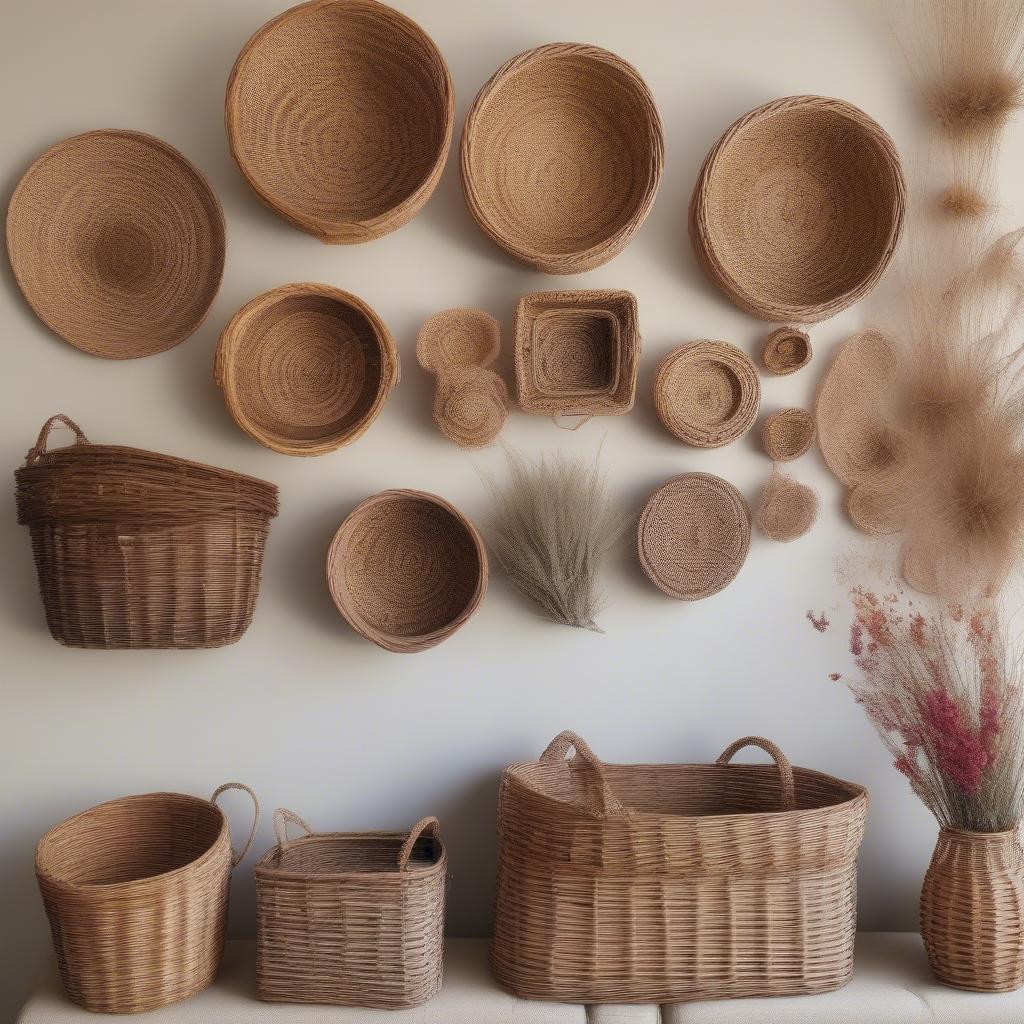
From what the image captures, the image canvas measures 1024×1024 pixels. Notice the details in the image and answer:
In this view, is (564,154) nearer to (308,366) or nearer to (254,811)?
(308,366)

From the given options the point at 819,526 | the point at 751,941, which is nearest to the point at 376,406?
the point at 819,526

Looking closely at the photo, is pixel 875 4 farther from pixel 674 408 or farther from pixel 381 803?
pixel 381 803

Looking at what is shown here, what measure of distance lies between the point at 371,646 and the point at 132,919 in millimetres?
730

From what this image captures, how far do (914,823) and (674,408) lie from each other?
1.14 metres

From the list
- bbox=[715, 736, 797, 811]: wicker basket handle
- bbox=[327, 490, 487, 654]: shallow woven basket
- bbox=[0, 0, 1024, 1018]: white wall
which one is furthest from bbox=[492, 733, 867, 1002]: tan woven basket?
bbox=[327, 490, 487, 654]: shallow woven basket

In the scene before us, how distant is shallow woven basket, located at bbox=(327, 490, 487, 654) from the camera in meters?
2.15

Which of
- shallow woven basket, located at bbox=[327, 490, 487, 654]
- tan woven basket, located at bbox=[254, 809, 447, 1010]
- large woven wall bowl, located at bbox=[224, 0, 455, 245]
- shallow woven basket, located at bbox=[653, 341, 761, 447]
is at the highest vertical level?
large woven wall bowl, located at bbox=[224, 0, 455, 245]

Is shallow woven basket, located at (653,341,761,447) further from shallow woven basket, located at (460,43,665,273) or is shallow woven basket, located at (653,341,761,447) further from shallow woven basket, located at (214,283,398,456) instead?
shallow woven basket, located at (214,283,398,456)

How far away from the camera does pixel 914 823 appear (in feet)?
7.39

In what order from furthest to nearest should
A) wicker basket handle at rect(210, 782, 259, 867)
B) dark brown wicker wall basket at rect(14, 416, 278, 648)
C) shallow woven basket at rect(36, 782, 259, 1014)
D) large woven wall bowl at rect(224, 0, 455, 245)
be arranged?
large woven wall bowl at rect(224, 0, 455, 245), wicker basket handle at rect(210, 782, 259, 867), dark brown wicker wall basket at rect(14, 416, 278, 648), shallow woven basket at rect(36, 782, 259, 1014)

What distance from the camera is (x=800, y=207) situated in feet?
7.55

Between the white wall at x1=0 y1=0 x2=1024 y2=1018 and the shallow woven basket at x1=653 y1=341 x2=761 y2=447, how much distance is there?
0.26 ft

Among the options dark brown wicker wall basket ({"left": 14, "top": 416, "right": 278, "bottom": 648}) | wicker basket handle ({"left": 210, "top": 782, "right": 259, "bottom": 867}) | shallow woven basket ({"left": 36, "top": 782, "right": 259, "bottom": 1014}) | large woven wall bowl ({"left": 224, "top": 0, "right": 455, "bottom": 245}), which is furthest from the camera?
large woven wall bowl ({"left": 224, "top": 0, "right": 455, "bottom": 245})

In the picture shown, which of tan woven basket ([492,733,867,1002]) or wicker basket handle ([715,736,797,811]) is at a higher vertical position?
wicker basket handle ([715,736,797,811])
